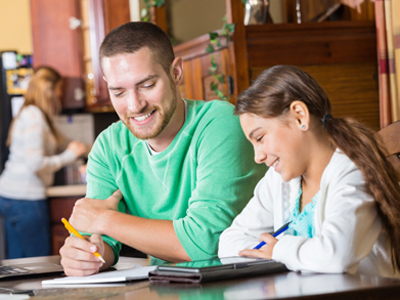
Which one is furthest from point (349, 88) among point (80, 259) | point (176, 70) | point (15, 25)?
point (15, 25)

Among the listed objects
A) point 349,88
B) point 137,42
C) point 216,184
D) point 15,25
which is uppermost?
point 15,25

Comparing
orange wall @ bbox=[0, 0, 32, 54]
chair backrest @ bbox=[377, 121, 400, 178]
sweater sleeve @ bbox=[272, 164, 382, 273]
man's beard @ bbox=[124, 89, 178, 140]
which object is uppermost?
orange wall @ bbox=[0, 0, 32, 54]

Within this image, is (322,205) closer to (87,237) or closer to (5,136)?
(87,237)

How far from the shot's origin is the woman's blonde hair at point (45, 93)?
4.73 meters

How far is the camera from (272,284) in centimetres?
99

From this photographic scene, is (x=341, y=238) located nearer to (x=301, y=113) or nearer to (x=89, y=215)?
(x=301, y=113)

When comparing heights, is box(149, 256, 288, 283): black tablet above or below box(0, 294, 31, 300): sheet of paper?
above

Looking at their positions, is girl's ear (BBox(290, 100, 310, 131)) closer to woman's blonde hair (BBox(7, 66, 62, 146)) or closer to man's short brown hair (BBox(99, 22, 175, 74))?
man's short brown hair (BBox(99, 22, 175, 74))

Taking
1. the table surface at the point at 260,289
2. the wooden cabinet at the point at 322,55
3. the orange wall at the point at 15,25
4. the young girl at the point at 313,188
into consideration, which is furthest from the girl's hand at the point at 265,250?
the orange wall at the point at 15,25

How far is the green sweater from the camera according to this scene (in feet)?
5.20

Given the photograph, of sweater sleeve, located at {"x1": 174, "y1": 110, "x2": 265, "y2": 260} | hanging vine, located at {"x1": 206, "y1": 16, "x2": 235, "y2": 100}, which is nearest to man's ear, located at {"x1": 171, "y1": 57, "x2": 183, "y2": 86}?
sweater sleeve, located at {"x1": 174, "y1": 110, "x2": 265, "y2": 260}

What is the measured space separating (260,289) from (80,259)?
23.0 inches

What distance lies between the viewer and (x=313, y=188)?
1387 millimetres

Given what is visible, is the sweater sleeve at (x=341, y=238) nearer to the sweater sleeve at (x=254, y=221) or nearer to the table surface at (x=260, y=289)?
the table surface at (x=260, y=289)
